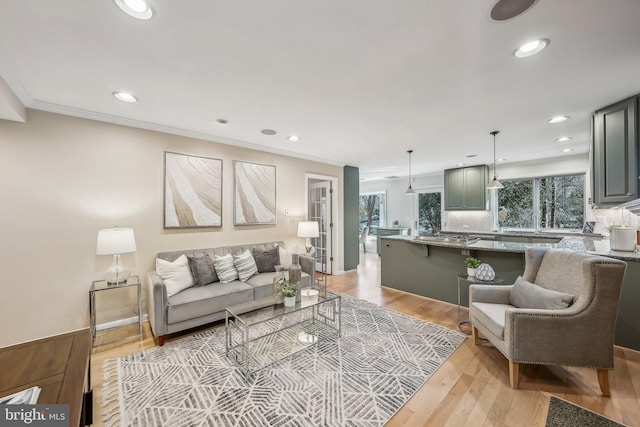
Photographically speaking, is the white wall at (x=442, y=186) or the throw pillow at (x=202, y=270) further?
the white wall at (x=442, y=186)

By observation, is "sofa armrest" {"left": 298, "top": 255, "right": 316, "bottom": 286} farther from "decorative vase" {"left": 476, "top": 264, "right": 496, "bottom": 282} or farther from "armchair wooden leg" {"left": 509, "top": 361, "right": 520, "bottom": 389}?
"armchair wooden leg" {"left": 509, "top": 361, "right": 520, "bottom": 389}

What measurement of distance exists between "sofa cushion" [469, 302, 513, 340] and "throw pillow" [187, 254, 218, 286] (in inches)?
119

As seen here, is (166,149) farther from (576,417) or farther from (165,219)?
(576,417)

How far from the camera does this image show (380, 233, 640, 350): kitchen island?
247 cm

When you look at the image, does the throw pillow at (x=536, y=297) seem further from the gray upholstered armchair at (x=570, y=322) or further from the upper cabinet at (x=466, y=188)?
the upper cabinet at (x=466, y=188)

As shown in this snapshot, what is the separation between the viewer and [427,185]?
24.3 feet

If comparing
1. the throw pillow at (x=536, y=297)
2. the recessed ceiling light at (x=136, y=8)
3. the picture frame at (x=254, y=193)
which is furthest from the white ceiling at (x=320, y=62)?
the throw pillow at (x=536, y=297)

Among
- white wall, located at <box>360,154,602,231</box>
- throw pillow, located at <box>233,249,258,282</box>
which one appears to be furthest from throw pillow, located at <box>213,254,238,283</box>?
white wall, located at <box>360,154,602,231</box>

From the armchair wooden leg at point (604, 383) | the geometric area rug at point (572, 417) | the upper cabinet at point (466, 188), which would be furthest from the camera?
the upper cabinet at point (466, 188)

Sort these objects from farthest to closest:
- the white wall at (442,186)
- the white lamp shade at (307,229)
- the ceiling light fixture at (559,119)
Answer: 1. the white wall at (442,186)
2. the white lamp shade at (307,229)
3. the ceiling light fixture at (559,119)

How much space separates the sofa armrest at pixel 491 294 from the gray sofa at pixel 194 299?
2.37m

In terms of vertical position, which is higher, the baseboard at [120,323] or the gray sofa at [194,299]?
the gray sofa at [194,299]

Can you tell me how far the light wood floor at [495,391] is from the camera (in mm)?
1699

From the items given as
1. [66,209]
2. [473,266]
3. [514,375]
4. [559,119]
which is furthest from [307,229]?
[559,119]
